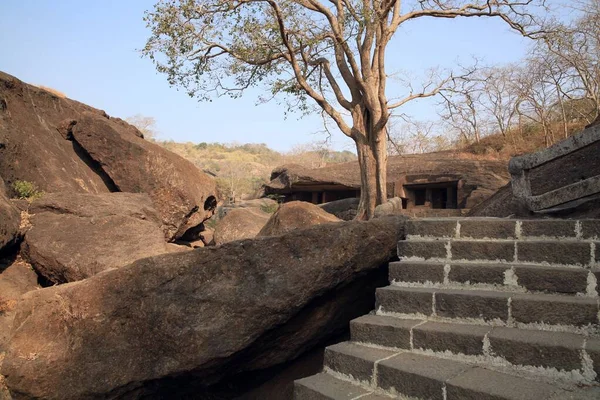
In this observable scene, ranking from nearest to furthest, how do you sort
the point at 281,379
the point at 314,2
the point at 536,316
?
1. the point at 536,316
2. the point at 281,379
3. the point at 314,2

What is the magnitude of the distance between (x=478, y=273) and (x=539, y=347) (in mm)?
909

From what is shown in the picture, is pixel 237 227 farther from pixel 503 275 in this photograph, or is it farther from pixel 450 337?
pixel 450 337

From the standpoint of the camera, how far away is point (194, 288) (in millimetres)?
3586

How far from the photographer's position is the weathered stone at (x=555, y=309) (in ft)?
8.96

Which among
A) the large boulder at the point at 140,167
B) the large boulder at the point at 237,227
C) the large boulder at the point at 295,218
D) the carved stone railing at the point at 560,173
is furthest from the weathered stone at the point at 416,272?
the large boulder at the point at 140,167

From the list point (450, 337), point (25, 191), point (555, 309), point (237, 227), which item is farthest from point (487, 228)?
point (237, 227)

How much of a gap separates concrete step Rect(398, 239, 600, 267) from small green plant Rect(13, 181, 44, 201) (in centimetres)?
607

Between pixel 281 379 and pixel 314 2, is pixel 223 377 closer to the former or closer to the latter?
pixel 281 379

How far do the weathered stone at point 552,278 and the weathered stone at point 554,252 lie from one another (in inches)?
6.5

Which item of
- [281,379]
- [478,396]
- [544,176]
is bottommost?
A: [281,379]

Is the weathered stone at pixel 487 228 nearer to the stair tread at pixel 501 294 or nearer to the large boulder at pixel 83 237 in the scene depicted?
the stair tread at pixel 501 294

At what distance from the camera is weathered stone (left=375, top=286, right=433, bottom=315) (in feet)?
11.0

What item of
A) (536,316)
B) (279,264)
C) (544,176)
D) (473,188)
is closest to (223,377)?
(279,264)

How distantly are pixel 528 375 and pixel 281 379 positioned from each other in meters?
2.58
